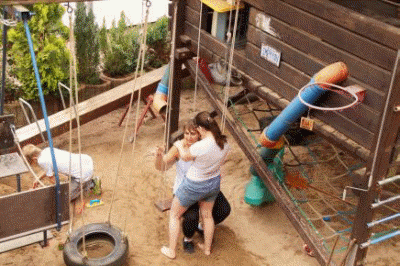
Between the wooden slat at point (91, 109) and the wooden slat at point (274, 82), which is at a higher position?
the wooden slat at point (274, 82)

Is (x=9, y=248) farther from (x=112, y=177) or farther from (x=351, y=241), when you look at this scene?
(x=351, y=241)

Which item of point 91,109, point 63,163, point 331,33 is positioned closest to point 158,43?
point 91,109

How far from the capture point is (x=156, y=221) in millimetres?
6879

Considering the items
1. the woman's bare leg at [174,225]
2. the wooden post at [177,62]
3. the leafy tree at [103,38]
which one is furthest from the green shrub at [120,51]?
the woman's bare leg at [174,225]

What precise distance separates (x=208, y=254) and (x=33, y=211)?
2.09m

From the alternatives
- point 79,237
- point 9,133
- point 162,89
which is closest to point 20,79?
point 162,89

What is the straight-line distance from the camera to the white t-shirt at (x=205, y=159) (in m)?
5.60

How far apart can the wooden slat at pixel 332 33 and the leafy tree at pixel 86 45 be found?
4460mm

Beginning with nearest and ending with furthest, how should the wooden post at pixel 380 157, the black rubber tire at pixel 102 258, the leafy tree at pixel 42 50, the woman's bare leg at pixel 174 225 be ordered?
the wooden post at pixel 380 157
the black rubber tire at pixel 102 258
the woman's bare leg at pixel 174 225
the leafy tree at pixel 42 50

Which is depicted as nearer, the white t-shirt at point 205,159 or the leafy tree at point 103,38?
the white t-shirt at point 205,159

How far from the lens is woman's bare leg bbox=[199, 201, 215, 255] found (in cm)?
608

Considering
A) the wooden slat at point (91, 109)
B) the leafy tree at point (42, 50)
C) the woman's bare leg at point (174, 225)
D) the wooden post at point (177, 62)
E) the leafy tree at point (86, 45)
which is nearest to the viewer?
the woman's bare leg at point (174, 225)

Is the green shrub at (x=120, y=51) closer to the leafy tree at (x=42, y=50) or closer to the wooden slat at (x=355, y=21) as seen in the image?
the leafy tree at (x=42, y=50)

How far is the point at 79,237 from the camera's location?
599cm
